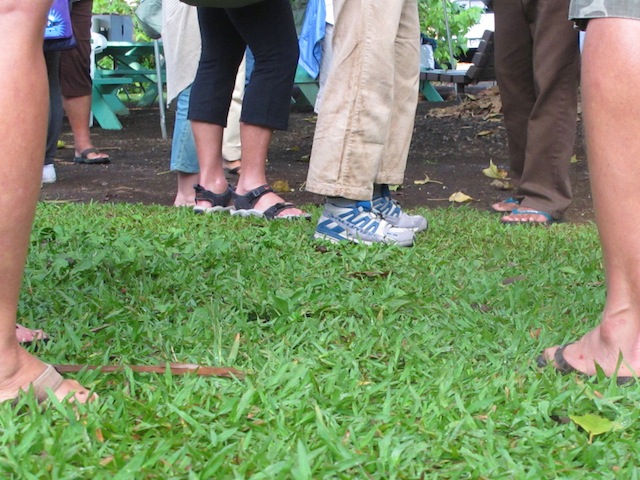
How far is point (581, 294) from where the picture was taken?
2.88 metres

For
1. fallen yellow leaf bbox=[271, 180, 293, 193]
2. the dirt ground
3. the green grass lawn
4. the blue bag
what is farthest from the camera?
fallen yellow leaf bbox=[271, 180, 293, 193]

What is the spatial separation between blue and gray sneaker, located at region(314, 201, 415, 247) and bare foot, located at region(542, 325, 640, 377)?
1.61 metres

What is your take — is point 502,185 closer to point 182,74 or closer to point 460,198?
point 460,198

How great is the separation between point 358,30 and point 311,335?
60.0 inches

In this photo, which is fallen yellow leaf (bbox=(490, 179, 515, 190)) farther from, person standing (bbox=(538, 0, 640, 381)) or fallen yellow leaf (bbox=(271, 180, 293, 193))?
person standing (bbox=(538, 0, 640, 381))

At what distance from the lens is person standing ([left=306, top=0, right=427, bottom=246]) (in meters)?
3.59

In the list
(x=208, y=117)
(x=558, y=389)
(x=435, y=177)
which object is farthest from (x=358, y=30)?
(x=435, y=177)

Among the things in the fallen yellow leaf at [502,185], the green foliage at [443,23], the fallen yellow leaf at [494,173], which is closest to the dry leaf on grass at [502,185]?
the fallen yellow leaf at [502,185]

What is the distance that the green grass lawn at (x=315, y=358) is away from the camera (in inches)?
64.9

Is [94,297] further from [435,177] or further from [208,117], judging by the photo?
[435,177]

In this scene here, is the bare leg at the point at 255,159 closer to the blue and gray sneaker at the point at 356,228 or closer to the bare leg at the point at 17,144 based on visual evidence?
the blue and gray sneaker at the point at 356,228

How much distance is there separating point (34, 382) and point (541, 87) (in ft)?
11.6

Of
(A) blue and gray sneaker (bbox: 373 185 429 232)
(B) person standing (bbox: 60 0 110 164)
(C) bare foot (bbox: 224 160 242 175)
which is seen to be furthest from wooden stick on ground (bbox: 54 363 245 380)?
(B) person standing (bbox: 60 0 110 164)

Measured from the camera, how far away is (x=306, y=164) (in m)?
7.43
